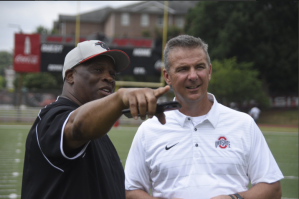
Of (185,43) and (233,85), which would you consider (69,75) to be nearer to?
(185,43)

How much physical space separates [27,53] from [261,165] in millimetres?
18632

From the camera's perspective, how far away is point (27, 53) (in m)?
19.0

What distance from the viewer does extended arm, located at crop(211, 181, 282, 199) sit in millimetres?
2170

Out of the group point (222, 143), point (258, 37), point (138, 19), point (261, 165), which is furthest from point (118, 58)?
point (138, 19)

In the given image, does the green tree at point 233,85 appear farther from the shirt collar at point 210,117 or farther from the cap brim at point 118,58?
the cap brim at point 118,58

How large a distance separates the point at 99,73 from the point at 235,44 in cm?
3168

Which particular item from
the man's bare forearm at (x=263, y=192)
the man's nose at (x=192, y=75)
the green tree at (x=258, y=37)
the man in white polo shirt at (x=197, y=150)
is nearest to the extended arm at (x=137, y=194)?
the man in white polo shirt at (x=197, y=150)

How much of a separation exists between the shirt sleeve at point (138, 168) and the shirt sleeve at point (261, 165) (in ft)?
2.33

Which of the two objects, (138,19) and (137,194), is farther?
(138,19)

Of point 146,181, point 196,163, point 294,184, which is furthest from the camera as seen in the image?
point 294,184

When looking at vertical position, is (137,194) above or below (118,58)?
below

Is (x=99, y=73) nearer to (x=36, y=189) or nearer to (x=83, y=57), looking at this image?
(x=83, y=57)

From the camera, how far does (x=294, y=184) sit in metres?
6.47

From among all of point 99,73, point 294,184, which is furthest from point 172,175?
point 294,184
